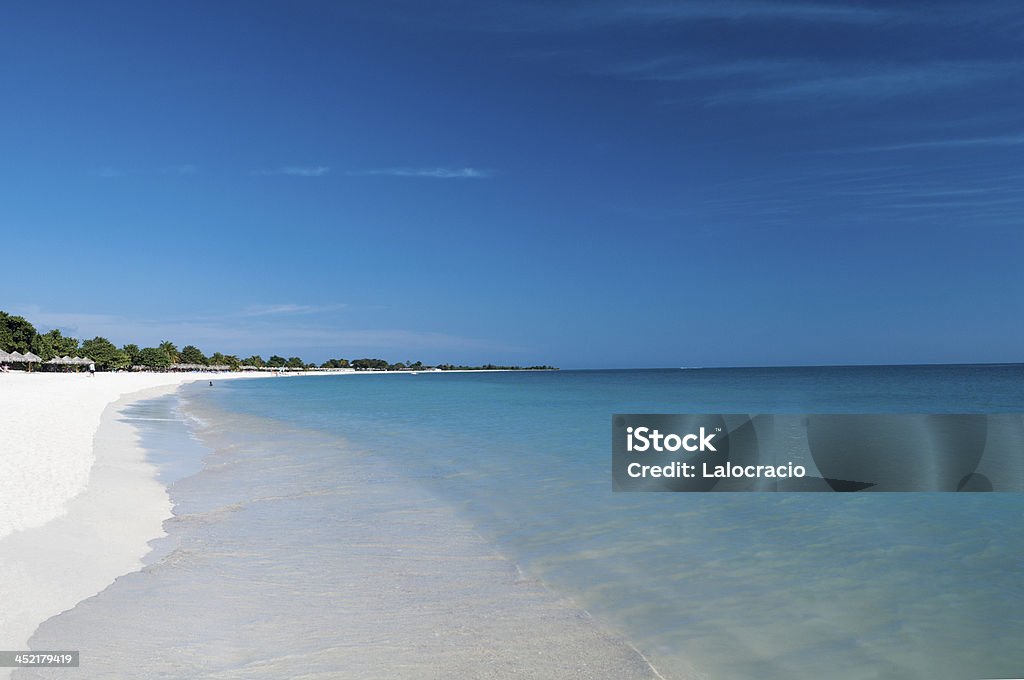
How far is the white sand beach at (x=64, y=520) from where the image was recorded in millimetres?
5801

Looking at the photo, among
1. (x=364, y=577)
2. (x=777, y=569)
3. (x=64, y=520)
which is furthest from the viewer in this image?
(x=64, y=520)

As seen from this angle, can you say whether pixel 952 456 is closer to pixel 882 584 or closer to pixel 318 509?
pixel 882 584

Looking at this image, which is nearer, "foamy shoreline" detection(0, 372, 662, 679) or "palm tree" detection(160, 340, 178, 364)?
"foamy shoreline" detection(0, 372, 662, 679)

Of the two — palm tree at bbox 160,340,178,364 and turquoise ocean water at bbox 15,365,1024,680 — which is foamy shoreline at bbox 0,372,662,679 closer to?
turquoise ocean water at bbox 15,365,1024,680

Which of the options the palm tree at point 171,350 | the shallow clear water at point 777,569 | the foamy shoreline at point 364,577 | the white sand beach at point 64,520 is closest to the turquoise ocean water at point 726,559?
the shallow clear water at point 777,569

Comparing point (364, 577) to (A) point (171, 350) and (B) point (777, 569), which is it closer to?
(B) point (777, 569)

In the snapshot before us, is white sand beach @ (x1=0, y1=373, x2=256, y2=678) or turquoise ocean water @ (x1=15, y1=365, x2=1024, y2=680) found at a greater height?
white sand beach @ (x1=0, y1=373, x2=256, y2=678)

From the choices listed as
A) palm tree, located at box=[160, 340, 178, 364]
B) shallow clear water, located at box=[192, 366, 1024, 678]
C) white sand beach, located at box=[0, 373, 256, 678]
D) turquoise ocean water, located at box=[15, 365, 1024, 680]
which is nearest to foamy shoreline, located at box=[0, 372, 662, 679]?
white sand beach, located at box=[0, 373, 256, 678]

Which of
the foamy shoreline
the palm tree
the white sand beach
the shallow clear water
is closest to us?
the foamy shoreline

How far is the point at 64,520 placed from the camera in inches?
332

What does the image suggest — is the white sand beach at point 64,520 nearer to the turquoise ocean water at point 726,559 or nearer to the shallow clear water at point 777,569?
the turquoise ocean water at point 726,559

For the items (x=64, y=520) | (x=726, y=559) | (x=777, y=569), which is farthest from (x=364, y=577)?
(x=777, y=569)

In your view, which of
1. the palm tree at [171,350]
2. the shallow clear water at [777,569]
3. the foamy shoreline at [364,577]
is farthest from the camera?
the palm tree at [171,350]

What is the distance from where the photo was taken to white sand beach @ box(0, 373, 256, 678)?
5801mm
